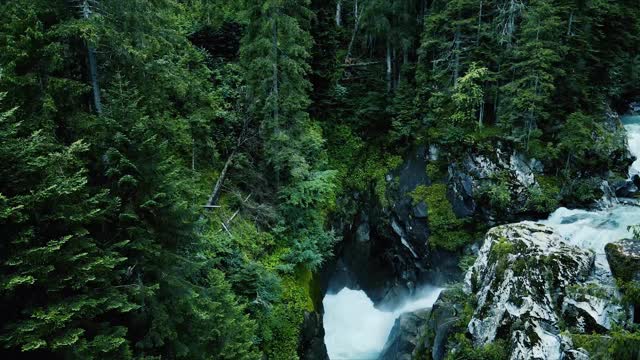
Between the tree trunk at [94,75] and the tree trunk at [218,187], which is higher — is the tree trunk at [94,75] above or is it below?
above

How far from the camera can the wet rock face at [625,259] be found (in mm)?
9250

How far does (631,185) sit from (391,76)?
14.6 meters

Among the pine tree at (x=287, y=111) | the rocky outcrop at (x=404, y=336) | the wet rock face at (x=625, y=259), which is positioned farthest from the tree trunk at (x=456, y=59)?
the wet rock face at (x=625, y=259)

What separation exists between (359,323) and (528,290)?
42.4ft

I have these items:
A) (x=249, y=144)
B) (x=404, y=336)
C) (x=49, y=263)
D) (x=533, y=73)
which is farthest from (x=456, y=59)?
(x=49, y=263)

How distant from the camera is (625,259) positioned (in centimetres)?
949

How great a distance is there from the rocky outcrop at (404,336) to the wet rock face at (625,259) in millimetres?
8903

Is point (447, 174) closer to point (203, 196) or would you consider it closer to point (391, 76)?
point (391, 76)

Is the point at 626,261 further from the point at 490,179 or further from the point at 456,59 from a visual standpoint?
the point at 456,59

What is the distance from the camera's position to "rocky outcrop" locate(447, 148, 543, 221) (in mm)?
19000

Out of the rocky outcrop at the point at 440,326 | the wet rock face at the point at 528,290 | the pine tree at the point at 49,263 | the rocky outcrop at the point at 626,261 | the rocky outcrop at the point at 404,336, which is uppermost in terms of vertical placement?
the pine tree at the point at 49,263

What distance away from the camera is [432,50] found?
2358cm

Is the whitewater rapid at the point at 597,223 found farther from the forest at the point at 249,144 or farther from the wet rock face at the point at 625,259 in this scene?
the wet rock face at the point at 625,259

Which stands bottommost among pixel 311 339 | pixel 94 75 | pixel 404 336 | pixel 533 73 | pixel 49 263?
pixel 404 336
